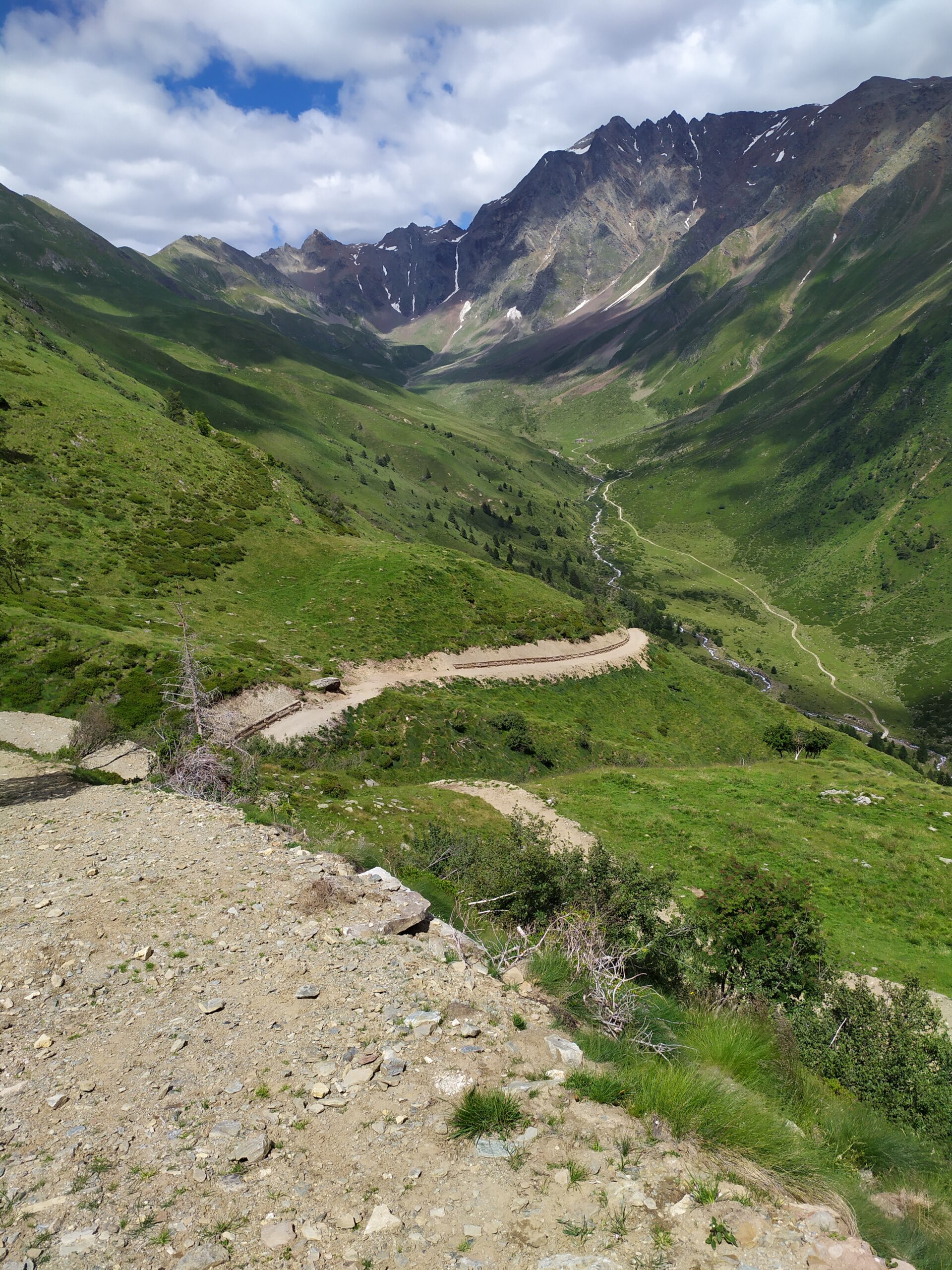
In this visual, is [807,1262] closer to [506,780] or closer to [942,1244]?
[942,1244]

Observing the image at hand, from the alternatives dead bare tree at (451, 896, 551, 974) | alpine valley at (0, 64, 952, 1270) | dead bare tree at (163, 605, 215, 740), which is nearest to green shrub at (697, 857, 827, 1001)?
alpine valley at (0, 64, 952, 1270)

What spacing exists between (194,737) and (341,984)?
666 inches

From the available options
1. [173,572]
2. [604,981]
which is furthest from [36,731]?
[173,572]

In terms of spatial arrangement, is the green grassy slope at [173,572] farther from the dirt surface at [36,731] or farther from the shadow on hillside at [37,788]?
the shadow on hillside at [37,788]

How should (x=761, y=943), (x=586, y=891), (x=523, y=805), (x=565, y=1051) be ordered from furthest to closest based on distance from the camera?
1. (x=523, y=805)
2. (x=761, y=943)
3. (x=586, y=891)
4. (x=565, y=1051)

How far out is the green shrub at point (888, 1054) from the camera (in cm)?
1264

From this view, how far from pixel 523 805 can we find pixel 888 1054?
21.4 meters

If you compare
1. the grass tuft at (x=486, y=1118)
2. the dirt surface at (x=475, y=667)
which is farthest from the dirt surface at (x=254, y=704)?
the grass tuft at (x=486, y=1118)

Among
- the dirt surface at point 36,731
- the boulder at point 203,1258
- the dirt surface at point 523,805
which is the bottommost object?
the dirt surface at point 523,805

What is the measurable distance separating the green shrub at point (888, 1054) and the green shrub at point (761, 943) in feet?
6.52

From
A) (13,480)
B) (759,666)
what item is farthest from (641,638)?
(759,666)

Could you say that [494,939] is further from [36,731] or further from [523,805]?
[36,731]

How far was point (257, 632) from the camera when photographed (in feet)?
164

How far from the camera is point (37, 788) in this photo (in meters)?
18.6
